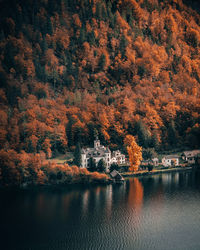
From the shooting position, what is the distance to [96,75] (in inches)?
2977

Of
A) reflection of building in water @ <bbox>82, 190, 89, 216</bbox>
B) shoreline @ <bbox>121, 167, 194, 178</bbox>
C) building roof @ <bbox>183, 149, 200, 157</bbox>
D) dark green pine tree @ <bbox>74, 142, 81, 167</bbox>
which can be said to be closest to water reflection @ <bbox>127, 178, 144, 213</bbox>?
shoreline @ <bbox>121, 167, 194, 178</bbox>

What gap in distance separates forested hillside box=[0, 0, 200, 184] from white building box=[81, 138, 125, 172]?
3.45 meters

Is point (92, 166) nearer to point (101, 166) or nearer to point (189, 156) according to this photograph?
point (101, 166)

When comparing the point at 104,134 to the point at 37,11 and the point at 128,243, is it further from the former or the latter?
the point at 37,11

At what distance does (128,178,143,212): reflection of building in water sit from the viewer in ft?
119

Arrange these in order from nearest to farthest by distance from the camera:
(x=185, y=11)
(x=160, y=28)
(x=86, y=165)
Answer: (x=86, y=165) < (x=160, y=28) < (x=185, y=11)

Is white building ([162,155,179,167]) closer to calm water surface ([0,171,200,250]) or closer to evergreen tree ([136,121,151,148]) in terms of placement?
evergreen tree ([136,121,151,148])

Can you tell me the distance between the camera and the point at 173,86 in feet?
253

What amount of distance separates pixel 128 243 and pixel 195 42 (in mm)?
76549

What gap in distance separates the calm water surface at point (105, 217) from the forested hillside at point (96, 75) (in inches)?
466

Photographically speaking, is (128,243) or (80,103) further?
(80,103)

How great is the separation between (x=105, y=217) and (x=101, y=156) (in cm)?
2091

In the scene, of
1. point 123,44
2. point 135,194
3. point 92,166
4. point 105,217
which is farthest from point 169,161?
point 123,44

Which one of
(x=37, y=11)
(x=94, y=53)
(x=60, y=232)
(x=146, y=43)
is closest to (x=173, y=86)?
(x=146, y=43)
